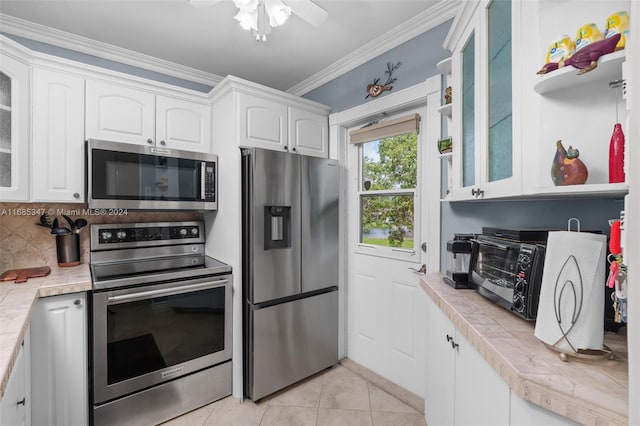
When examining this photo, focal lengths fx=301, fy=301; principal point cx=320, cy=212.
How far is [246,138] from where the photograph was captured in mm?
2148

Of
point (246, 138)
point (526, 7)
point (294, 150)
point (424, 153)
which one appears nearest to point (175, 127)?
point (246, 138)

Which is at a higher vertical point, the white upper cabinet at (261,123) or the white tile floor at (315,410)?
the white upper cabinet at (261,123)

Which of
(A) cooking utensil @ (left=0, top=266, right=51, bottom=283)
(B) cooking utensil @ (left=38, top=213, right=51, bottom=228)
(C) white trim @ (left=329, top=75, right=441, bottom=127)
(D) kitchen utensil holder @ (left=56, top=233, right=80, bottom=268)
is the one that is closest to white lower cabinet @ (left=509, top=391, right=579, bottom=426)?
(C) white trim @ (left=329, top=75, right=441, bottom=127)

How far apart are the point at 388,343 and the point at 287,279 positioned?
0.93 metres

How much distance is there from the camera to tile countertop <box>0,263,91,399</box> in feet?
3.03

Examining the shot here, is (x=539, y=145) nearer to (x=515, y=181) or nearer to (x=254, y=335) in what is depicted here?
(x=515, y=181)

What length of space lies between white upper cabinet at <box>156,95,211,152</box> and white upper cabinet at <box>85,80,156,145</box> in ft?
0.19

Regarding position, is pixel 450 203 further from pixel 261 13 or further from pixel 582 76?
pixel 261 13

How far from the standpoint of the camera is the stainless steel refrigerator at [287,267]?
2.05 metres

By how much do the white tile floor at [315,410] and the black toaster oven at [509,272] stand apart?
3.61ft

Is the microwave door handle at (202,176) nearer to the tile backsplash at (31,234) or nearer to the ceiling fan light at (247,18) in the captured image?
the tile backsplash at (31,234)

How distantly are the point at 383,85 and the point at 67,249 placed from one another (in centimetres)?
249

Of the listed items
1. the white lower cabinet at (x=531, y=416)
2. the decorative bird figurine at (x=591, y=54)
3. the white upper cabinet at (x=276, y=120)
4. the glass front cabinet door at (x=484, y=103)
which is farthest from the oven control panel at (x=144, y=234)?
the decorative bird figurine at (x=591, y=54)

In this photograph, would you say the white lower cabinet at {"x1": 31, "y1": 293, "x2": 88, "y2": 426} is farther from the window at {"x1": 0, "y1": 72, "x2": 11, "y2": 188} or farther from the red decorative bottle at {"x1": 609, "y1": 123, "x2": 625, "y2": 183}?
the red decorative bottle at {"x1": 609, "y1": 123, "x2": 625, "y2": 183}
